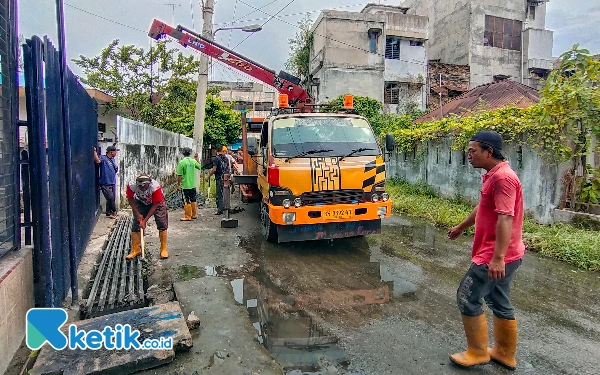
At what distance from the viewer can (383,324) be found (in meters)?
3.93

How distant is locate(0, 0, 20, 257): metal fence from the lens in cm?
314

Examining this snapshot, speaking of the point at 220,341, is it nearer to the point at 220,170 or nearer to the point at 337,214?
the point at 337,214

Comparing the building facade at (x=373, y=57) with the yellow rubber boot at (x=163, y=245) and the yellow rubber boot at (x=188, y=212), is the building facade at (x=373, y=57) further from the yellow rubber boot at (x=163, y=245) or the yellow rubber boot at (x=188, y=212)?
the yellow rubber boot at (x=163, y=245)

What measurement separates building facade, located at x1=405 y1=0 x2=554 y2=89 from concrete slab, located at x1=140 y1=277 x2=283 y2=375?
24.7 metres

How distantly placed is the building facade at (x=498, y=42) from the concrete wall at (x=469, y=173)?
46.9 feet

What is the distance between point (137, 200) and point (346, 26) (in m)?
19.5

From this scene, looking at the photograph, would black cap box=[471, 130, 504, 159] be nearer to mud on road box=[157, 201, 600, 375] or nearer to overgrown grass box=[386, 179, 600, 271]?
mud on road box=[157, 201, 600, 375]

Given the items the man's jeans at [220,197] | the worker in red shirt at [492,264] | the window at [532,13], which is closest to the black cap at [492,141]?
the worker in red shirt at [492,264]

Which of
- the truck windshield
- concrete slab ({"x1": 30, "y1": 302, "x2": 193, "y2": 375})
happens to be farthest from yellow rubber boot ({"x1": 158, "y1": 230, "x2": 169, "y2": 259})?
concrete slab ({"x1": 30, "y1": 302, "x2": 193, "y2": 375})

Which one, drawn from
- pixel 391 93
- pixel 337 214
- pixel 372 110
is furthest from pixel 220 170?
pixel 391 93

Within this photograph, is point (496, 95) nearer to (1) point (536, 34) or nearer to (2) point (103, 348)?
(1) point (536, 34)

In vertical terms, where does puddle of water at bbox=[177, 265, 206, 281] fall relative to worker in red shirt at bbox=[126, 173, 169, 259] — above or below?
below

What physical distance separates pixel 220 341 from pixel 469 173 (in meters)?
8.47

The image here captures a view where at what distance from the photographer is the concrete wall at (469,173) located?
761 cm
